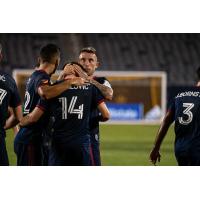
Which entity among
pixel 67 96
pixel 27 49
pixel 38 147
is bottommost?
pixel 38 147

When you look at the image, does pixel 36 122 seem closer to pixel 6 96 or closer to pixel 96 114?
pixel 6 96

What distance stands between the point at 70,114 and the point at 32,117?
1.05 ft

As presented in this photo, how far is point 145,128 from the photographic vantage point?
48.2ft

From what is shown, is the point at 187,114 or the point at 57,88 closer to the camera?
the point at 57,88

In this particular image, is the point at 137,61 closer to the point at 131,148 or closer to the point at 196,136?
the point at 131,148

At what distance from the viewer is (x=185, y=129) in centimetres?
446

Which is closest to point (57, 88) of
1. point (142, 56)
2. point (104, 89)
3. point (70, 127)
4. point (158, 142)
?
point (70, 127)

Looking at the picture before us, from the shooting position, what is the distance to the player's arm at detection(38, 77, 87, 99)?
408cm

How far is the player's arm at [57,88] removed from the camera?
4.08m

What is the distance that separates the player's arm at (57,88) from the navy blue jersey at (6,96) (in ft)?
1.45

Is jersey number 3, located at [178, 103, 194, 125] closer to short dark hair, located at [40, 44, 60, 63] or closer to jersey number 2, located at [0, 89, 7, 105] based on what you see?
short dark hair, located at [40, 44, 60, 63]

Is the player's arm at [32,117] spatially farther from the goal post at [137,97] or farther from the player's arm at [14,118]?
the goal post at [137,97]

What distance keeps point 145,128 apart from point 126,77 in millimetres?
1560

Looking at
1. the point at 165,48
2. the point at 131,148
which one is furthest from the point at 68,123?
the point at 165,48
